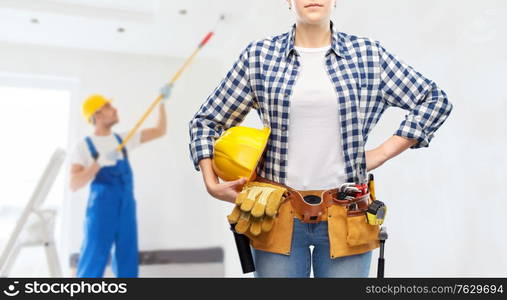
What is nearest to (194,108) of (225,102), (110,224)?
(110,224)

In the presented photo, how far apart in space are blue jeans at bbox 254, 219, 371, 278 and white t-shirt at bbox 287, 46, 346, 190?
8 cm

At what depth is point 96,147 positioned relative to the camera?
129 inches

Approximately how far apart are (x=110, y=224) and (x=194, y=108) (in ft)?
4.91

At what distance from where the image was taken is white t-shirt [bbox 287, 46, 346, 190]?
2.59 ft

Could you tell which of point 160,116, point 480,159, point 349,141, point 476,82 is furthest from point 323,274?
point 160,116

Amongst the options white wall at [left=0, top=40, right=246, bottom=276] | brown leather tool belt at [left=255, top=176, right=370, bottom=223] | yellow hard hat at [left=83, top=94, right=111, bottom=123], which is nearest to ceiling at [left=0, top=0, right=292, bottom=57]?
white wall at [left=0, top=40, right=246, bottom=276]

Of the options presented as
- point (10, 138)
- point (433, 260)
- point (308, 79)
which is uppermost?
point (10, 138)

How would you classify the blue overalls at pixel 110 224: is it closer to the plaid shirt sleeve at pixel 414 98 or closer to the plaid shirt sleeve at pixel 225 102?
the plaid shirt sleeve at pixel 225 102

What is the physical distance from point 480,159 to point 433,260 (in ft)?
1.14

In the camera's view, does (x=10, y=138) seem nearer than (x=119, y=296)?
No

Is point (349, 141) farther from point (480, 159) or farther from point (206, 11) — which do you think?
point (206, 11)

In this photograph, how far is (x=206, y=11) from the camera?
10.5 ft

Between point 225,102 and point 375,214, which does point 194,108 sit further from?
point 375,214

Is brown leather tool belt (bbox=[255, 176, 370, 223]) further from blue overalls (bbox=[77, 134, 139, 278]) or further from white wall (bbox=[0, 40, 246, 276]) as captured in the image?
white wall (bbox=[0, 40, 246, 276])
